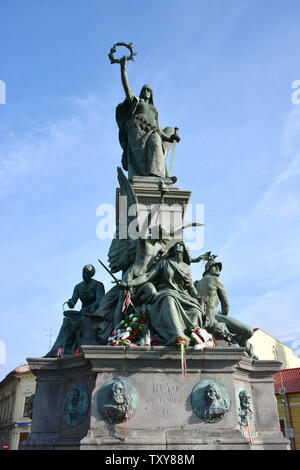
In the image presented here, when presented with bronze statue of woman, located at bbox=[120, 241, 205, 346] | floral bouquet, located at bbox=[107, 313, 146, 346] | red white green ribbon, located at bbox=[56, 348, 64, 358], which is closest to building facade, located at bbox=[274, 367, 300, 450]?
bronze statue of woman, located at bbox=[120, 241, 205, 346]

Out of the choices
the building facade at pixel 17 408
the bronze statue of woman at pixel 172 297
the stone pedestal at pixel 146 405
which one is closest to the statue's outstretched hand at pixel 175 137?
the bronze statue of woman at pixel 172 297

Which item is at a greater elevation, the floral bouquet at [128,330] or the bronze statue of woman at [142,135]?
the bronze statue of woman at [142,135]

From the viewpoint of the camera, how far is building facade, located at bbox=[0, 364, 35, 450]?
37031mm

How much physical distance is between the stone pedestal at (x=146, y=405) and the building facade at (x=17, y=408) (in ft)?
108

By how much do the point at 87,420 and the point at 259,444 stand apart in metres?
2.83

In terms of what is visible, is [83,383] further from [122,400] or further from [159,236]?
[159,236]

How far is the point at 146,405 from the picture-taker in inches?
240

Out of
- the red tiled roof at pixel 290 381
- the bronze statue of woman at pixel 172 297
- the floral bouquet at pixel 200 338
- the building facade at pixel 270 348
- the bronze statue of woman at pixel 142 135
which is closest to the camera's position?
the floral bouquet at pixel 200 338

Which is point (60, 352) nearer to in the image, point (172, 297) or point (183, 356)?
point (172, 297)

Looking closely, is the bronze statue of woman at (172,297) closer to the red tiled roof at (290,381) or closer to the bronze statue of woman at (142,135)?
the bronze statue of woman at (142,135)

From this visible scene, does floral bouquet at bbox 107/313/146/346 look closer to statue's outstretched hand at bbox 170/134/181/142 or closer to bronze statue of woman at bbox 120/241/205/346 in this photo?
bronze statue of woman at bbox 120/241/205/346

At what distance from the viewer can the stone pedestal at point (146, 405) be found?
5887mm

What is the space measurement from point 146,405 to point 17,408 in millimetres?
37189
